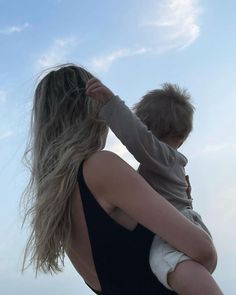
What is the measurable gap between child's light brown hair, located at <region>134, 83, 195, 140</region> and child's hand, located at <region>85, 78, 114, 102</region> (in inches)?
28.6

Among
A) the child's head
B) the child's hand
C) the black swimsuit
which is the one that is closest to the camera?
the black swimsuit

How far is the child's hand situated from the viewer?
291 centimetres

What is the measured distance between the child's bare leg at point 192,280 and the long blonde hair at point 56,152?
64 cm

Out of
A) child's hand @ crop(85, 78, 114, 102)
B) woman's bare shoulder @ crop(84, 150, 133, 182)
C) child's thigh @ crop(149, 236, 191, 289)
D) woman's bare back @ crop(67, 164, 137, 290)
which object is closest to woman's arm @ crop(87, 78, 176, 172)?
child's hand @ crop(85, 78, 114, 102)

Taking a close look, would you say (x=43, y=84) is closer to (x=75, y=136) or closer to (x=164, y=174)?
(x=75, y=136)

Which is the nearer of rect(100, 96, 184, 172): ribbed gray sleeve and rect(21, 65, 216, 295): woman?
rect(21, 65, 216, 295): woman

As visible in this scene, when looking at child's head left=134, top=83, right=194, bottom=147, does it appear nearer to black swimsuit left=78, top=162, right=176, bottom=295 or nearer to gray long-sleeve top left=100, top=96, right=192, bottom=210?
gray long-sleeve top left=100, top=96, right=192, bottom=210

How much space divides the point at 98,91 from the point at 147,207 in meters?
0.73

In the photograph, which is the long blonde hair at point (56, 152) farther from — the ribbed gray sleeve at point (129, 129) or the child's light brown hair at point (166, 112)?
the child's light brown hair at point (166, 112)

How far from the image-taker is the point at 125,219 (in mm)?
2662

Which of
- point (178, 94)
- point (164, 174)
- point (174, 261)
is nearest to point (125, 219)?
point (174, 261)

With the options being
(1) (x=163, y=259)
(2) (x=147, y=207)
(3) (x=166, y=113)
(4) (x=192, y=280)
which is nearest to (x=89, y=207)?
(2) (x=147, y=207)

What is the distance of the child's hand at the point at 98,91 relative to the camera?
2.91 m

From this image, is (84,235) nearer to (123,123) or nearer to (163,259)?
(163,259)
